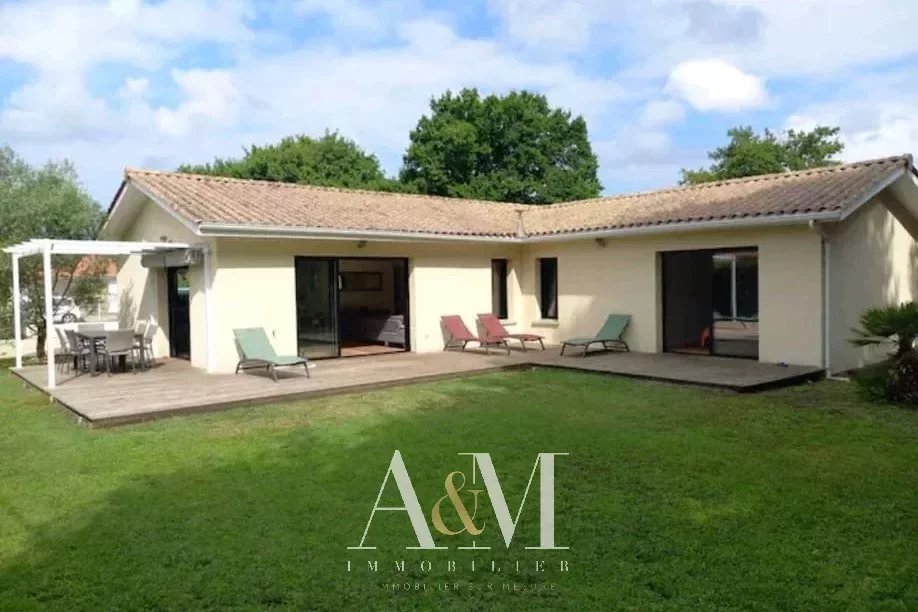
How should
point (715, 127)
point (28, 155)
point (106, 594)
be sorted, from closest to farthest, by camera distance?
point (106, 594) < point (28, 155) < point (715, 127)

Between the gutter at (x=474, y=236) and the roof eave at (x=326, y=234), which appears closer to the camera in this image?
the gutter at (x=474, y=236)

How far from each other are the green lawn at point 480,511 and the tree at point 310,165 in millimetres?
33903

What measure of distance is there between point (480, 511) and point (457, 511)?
7.6 inches

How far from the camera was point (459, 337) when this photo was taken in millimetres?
17156

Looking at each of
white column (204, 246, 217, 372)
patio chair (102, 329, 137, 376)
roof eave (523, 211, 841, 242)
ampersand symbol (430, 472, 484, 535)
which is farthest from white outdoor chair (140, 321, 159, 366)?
ampersand symbol (430, 472, 484, 535)

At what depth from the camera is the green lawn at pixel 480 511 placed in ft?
14.3

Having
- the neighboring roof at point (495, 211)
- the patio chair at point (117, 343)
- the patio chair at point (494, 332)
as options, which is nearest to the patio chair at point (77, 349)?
the patio chair at point (117, 343)

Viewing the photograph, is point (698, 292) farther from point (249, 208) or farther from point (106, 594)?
point (106, 594)

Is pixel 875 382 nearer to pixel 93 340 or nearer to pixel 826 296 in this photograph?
pixel 826 296

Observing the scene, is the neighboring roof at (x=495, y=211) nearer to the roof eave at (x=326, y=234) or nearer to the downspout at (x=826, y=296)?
the roof eave at (x=326, y=234)

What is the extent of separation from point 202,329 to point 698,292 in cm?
1142

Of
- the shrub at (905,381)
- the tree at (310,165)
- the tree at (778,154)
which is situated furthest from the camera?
the tree at (310,165)

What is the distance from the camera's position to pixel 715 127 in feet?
147

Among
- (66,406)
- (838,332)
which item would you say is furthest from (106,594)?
(838,332)
